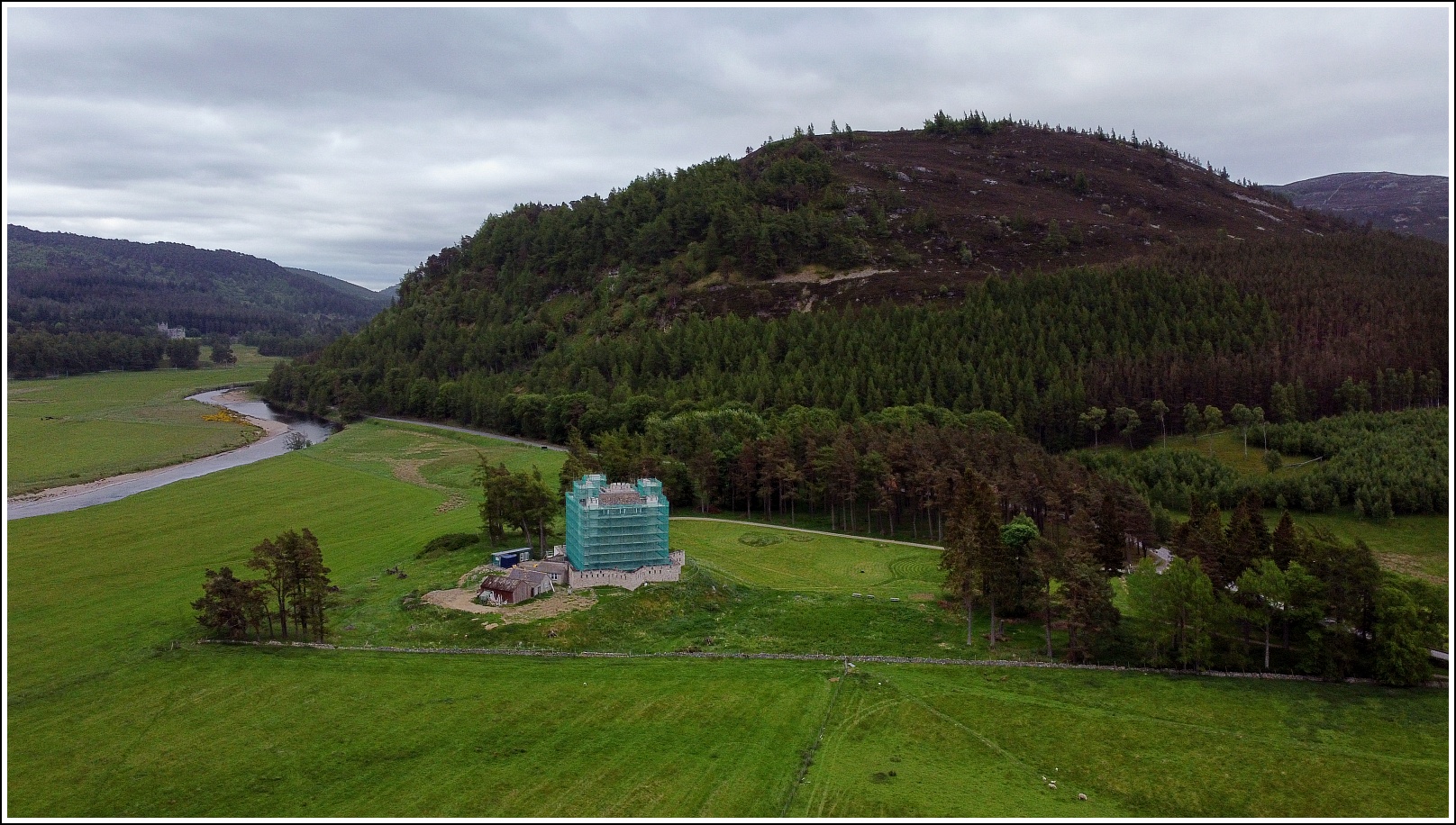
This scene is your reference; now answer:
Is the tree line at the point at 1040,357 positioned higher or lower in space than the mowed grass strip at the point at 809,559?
higher

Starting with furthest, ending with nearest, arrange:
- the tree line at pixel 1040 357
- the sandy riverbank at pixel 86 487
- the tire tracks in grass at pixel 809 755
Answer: the tree line at pixel 1040 357
the sandy riverbank at pixel 86 487
the tire tracks in grass at pixel 809 755

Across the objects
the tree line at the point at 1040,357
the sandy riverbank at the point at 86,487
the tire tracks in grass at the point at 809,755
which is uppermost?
the tree line at the point at 1040,357

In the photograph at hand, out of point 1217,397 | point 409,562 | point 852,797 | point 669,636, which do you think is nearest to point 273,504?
point 409,562

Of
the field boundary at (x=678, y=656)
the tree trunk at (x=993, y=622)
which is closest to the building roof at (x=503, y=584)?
the field boundary at (x=678, y=656)

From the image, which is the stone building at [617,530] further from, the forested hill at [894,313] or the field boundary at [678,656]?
the forested hill at [894,313]

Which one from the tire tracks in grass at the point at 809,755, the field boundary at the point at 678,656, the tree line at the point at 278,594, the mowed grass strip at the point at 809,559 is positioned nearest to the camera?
the tire tracks in grass at the point at 809,755

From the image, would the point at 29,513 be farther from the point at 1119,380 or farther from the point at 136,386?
the point at 1119,380

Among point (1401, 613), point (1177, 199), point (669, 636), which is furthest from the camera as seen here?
point (1177, 199)
